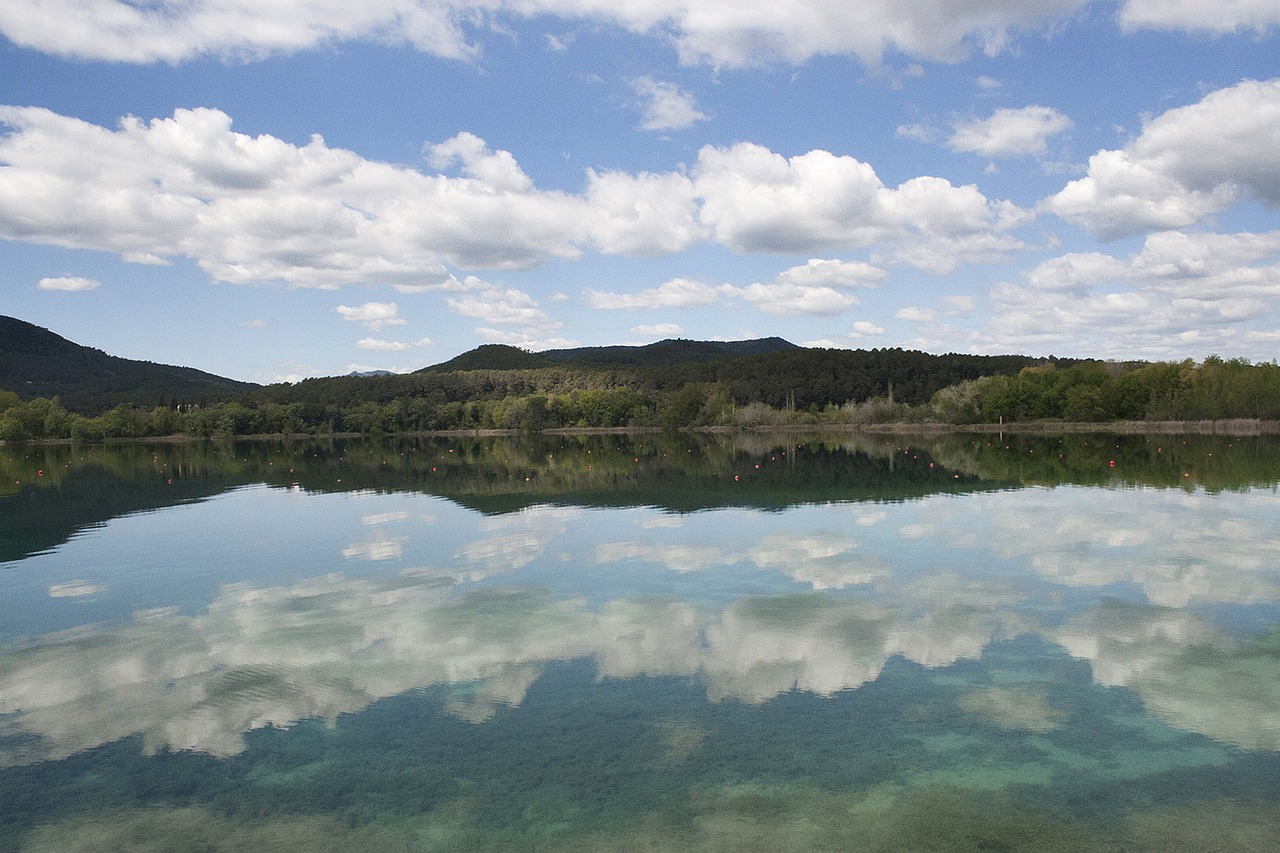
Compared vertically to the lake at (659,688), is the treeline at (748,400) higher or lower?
higher

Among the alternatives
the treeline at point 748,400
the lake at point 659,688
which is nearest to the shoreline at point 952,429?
the treeline at point 748,400

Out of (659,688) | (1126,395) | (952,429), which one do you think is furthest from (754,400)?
(659,688)

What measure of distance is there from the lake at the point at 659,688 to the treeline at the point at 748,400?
308 ft

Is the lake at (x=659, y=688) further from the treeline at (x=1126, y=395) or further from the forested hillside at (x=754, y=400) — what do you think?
the forested hillside at (x=754, y=400)

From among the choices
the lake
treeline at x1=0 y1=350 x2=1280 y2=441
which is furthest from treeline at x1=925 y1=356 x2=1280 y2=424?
the lake

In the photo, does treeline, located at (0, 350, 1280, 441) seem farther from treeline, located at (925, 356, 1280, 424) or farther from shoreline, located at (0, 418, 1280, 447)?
shoreline, located at (0, 418, 1280, 447)

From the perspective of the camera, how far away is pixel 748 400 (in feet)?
523

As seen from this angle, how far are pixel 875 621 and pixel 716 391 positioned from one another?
14149 centimetres

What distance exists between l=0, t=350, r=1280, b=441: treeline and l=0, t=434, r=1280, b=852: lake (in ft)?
308

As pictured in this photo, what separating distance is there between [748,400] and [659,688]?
150457 mm

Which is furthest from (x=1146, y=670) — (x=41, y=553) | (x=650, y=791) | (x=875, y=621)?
(x=41, y=553)

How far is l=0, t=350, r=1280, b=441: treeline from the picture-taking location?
108375 millimetres

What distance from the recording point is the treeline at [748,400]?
108375 millimetres

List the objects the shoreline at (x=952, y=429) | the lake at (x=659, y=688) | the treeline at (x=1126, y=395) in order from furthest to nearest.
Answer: the treeline at (x=1126, y=395) < the shoreline at (x=952, y=429) < the lake at (x=659, y=688)
